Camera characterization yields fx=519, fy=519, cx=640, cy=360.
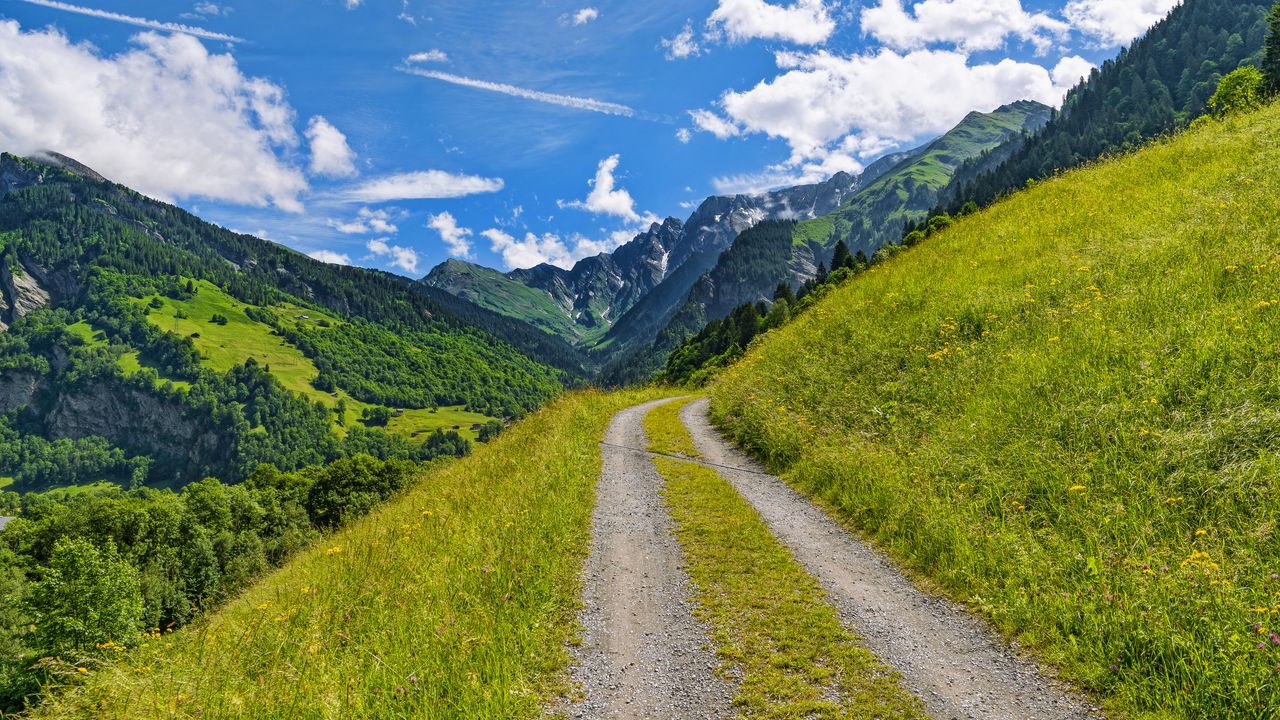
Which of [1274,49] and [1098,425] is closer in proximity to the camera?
[1098,425]

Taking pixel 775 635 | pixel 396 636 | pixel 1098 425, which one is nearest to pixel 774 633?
pixel 775 635

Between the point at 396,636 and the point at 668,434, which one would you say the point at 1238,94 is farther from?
the point at 396,636

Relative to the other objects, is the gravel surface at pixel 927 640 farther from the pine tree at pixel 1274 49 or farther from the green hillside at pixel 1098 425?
the pine tree at pixel 1274 49

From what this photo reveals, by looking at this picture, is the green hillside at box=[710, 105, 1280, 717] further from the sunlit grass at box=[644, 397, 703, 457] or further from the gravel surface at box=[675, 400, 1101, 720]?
the sunlit grass at box=[644, 397, 703, 457]

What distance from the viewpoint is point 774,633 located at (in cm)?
666

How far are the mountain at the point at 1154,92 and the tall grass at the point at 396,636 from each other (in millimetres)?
184447

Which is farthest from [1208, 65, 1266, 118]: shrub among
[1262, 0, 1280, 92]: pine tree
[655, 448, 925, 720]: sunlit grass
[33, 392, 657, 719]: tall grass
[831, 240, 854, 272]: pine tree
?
[831, 240, 854, 272]: pine tree

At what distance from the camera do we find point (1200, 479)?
703cm

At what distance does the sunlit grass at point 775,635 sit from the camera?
533cm

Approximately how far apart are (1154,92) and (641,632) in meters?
269

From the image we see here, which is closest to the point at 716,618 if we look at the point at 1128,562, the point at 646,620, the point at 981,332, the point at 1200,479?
the point at 646,620

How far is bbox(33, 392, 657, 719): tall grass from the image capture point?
5598mm

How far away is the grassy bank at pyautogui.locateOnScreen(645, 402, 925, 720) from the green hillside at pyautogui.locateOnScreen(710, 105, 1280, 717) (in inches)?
77.5

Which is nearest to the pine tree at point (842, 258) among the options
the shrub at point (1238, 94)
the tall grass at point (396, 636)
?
the shrub at point (1238, 94)
